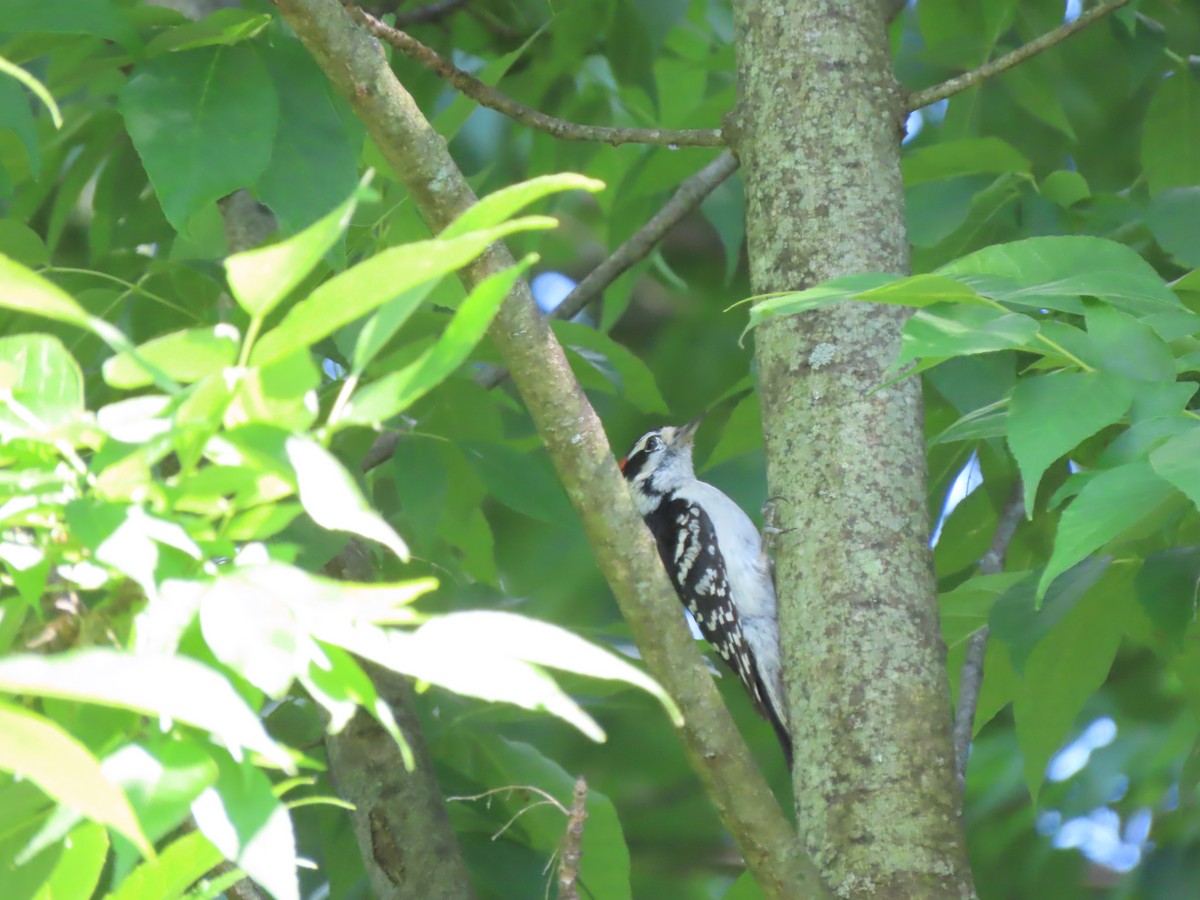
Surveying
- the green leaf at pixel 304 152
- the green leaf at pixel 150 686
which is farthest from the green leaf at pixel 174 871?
the green leaf at pixel 304 152

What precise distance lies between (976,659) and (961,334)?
1.35m

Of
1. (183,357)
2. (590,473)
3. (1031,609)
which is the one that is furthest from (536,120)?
(183,357)

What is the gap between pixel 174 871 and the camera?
1151 mm

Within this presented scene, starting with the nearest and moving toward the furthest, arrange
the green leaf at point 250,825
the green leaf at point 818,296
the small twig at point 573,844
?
the green leaf at point 250,825 < the small twig at point 573,844 < the green leaf at point 818,296

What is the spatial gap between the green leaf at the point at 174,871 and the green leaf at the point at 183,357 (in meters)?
0.42

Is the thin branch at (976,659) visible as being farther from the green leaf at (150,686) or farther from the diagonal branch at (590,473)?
the green leaf at (150,686)

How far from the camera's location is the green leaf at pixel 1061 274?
5.22 feet

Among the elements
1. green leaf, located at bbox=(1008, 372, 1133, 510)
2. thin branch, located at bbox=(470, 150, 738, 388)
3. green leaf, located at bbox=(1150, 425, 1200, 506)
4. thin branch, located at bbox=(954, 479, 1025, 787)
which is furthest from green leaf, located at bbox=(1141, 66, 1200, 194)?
green leaf, located at bbox=(1150, 425, 1200, 506)

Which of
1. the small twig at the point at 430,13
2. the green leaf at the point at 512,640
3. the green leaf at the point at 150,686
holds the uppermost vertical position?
the small twig at the point at 430,13

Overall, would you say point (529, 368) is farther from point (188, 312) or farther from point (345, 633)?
point (188, 312)

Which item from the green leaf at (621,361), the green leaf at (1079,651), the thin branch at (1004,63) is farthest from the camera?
the green leaf at (621,361)

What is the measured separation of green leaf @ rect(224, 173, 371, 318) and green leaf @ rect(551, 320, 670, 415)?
197 cm

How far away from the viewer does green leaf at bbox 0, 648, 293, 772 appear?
2.58 feet

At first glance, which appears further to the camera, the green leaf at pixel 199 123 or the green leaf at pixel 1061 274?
the green leaf at pixel 199 123
